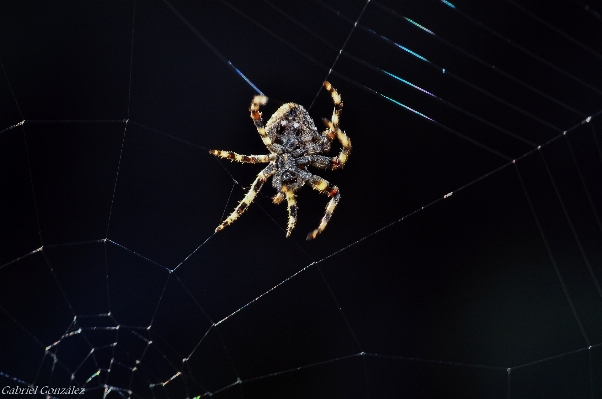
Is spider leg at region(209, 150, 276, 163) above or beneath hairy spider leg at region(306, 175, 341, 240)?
above

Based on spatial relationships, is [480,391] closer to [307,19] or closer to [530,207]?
[530,207]

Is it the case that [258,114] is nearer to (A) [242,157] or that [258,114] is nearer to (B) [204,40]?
(A) [242,157]

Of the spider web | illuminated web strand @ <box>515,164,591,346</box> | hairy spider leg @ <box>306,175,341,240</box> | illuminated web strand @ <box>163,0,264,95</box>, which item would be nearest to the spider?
hairy spider leg @ <box>306,175,341,240</box>

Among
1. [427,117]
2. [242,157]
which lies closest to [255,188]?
[242,157]

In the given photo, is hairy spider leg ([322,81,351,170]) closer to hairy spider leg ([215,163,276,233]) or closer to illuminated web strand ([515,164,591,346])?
hairy spider leg ([215,163,276,233])

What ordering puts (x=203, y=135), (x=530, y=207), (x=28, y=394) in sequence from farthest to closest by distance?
(x=530, y=207) → (x=203, y=135) → (x=28, y=394)

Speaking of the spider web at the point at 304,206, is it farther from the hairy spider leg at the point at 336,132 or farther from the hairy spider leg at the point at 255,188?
the hairy spider leg at the point at 336,132

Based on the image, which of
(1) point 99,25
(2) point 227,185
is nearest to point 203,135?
(2) point 227,185
